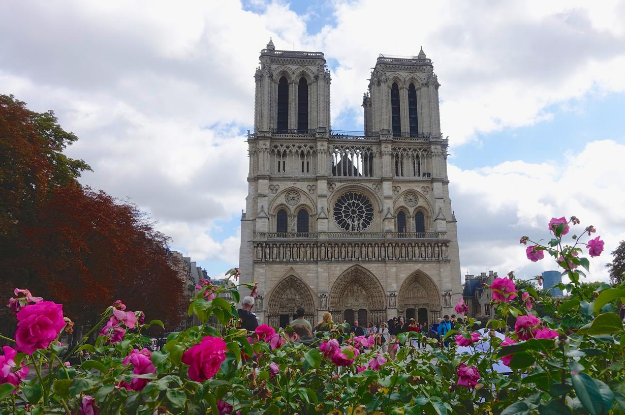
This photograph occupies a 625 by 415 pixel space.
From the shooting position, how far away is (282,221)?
3309 centimetres

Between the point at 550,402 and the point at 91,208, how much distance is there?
55.7 feet

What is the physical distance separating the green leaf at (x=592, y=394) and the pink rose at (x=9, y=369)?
8.23ft

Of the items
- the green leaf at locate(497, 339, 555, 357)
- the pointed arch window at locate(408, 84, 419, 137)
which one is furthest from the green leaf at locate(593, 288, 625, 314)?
the pointed arch window at locate(408, 84, 419, 137)

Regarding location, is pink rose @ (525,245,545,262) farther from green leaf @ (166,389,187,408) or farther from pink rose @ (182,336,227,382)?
green leaf @ (166,389,187,408)

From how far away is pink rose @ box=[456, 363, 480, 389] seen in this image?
286cm

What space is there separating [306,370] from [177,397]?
107 centimetres

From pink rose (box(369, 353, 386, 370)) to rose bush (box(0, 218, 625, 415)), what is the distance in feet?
0.03

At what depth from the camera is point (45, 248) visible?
15.0 m

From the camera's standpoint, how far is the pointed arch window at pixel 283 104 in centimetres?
3497

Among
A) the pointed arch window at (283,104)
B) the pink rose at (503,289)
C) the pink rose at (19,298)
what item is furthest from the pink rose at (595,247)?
the pointed arch window at (283,104)

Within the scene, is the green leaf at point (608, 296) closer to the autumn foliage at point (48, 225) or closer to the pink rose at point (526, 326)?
the pink rose at point (526, 326)

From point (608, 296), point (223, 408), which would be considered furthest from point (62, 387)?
point (608, 296)

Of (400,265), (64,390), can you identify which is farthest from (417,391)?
(400,265)

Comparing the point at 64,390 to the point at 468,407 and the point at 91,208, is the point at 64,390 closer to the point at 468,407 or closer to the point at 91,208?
the point at 468,407
